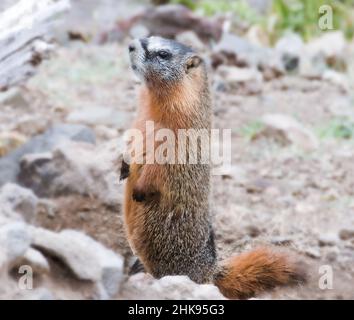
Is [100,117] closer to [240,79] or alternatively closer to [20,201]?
[240,79]

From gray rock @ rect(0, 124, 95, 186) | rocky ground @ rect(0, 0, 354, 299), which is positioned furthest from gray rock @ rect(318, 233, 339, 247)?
gray rock @ rect(0, 124, 95, 186)

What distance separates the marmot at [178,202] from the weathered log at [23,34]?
0.98 m

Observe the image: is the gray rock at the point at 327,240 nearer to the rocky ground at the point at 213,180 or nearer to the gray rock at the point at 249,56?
the rocky ground at the point at 213,180

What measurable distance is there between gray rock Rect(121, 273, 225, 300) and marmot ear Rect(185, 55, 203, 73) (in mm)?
1473

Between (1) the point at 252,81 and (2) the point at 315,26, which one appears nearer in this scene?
(1) the point at 252,81

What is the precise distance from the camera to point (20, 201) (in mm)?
5176

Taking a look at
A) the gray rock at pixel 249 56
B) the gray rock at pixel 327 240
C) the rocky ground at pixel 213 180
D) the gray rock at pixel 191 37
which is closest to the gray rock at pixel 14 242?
the rocky ground at pixel 213 180

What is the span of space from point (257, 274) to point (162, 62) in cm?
139

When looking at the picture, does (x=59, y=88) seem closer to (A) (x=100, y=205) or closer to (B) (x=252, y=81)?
(B) (x=252, y=81)

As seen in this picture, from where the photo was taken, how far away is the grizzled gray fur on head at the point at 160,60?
4.37m

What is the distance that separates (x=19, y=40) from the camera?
194 inches
